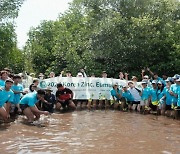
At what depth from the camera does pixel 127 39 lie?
61.3ft

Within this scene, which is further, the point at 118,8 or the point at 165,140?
the point at 118,8

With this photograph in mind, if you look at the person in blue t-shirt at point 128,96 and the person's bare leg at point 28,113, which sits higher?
the person in blue t-shirt at point 128,96

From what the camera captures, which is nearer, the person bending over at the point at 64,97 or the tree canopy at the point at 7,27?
the person bending over at the point at 64,97

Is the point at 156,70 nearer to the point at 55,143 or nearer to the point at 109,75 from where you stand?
the point at 109,75

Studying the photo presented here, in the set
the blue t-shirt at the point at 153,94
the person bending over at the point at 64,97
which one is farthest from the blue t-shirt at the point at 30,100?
the blue t-shirt at the point at 153,94

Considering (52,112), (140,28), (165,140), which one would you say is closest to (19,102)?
(52,112)

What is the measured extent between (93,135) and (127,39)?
11.2m

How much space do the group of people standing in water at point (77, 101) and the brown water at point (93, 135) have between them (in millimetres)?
528

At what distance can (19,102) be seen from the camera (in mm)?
10133

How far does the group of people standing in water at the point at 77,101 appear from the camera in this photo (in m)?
9.76

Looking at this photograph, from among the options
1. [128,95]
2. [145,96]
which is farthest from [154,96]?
[128,95]

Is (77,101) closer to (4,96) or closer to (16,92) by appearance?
(16,92)

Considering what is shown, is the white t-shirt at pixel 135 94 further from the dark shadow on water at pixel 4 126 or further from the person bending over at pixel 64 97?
the dark shadow on water at pixel 4 126

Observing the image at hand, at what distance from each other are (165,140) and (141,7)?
1392 cm
